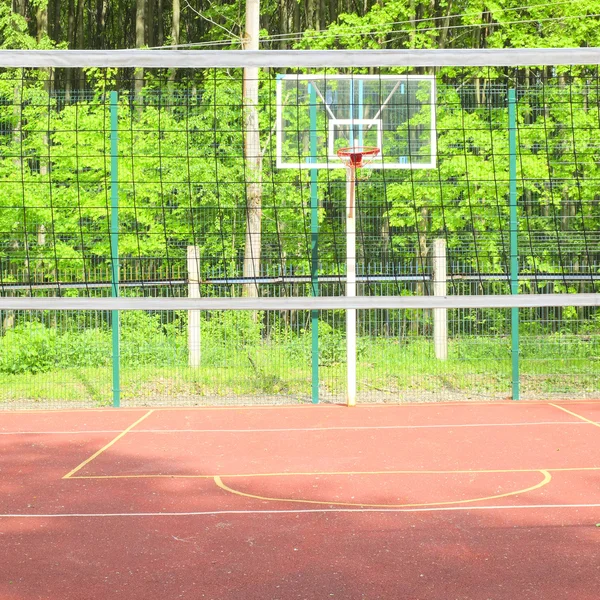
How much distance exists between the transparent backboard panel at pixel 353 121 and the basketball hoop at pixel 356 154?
0.08 metres

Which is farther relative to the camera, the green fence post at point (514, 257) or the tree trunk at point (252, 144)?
the tree trunk at point (252, 144)

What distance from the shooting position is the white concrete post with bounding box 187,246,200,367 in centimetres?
1034

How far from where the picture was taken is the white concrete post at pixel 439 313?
10.5 metres

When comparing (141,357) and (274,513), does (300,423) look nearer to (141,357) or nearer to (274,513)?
(141,357)

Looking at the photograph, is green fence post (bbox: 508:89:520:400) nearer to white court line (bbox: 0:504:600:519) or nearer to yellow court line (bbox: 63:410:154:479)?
yellow court line (bbox: 63:410:154:479)

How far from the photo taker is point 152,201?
1347 centimetres

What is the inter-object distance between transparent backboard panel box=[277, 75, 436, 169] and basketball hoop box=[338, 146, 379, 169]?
3.3 inches

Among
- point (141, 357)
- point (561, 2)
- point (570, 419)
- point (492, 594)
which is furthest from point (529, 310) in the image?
point (561, 2)

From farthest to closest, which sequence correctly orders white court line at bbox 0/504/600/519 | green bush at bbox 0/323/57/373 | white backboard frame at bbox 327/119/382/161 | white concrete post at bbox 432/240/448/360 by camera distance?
green bush at bbox 0/323/57/373
white concrete post at bbox 432/240/448/360
white backboard frame at bbox 327/119/382/161
white court line at bbox 0/504/600/519

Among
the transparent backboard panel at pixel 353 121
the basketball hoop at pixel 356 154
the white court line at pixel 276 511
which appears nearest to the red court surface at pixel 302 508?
the white court line at pixel 276 511

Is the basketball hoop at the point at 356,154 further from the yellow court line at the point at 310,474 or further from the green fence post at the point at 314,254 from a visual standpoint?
the yellow court line at the point at 310,474

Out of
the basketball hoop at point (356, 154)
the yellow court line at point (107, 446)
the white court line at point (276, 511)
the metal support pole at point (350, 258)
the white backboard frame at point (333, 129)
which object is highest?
the white backboard frame at point (333, 129)

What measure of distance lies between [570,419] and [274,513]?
4.52 meters

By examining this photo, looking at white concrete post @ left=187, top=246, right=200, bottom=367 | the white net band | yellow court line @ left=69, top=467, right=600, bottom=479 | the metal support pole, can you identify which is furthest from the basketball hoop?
yellow court line @ left=69, top=467, right=600, bottom=479
